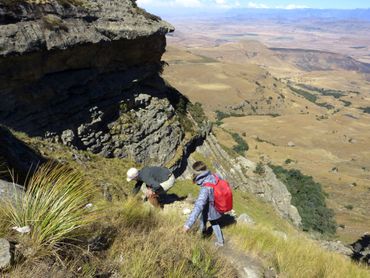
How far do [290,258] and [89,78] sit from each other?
14.8 metres

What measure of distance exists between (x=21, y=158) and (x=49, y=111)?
30.3 feet

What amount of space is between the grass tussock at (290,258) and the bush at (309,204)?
24.9 meters

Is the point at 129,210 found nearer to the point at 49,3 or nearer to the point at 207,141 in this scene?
the point at 49,3

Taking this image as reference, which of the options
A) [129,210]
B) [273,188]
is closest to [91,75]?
[129,210]

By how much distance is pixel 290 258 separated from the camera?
7293 millimetres

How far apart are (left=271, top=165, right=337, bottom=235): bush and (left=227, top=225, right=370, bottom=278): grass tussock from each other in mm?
24880

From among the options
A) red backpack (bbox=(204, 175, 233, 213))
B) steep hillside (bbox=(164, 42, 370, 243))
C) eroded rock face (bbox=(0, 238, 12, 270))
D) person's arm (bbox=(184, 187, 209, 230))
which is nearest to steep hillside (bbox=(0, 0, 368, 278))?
eroded rock face (bbox=(0, 238, 12, 270))

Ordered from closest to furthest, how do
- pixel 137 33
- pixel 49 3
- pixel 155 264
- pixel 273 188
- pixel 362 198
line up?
pixel 155 264, pixel 49 3, pixel 137 33, pixel 273 188, pixel 362 198

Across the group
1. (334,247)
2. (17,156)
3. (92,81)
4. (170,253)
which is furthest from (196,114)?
(170,253)

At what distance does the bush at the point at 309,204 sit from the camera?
116 ft

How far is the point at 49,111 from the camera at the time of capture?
59.5 ft

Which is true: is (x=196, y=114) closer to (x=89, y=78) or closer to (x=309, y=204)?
(x=89, y=78)

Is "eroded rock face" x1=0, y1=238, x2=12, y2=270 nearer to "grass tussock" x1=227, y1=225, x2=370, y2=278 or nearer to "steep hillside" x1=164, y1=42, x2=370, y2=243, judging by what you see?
"grass tussock" x1=227, y1=225, x2=370, y2=278

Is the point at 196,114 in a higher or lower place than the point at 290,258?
lower
